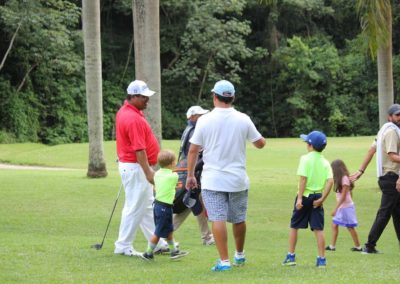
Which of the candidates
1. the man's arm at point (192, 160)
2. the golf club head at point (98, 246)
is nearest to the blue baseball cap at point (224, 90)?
the man's arm at point (192, 160)

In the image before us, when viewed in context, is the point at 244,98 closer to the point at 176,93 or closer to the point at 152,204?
the point at 176,93

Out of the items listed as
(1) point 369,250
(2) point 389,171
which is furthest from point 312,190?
(1) point 369,250

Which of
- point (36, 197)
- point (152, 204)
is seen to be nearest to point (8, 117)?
point (36, 197)

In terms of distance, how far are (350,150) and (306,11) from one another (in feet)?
63.9

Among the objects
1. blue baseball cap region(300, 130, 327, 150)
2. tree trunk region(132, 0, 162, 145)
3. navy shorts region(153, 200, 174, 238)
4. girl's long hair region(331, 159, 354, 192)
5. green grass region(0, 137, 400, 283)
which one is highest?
tree trunk region(132, 0, 162, 145)

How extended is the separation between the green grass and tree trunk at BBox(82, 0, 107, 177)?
36.5 inches

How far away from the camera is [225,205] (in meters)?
8.04

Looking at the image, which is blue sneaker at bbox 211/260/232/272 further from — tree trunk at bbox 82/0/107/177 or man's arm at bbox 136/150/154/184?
tree trunk at bbox 82/0/107/177

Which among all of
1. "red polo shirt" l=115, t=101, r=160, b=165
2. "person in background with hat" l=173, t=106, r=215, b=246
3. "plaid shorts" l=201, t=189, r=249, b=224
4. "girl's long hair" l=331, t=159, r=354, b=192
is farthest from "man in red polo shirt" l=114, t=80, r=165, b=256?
"girl's long hair" l=331, t=159, r=354, b=192

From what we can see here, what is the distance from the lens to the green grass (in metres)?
7.64

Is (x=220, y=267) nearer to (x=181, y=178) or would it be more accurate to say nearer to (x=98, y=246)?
(x=98, y=246)

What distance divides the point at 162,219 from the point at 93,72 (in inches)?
431

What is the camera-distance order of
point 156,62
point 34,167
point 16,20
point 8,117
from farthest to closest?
point 8,117, point 16,20, point 34,167, point 156,62

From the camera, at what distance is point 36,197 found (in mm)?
16547
